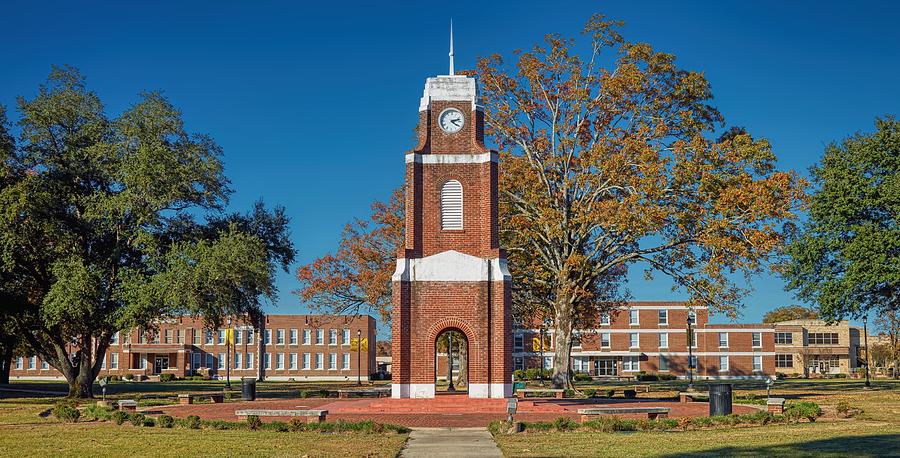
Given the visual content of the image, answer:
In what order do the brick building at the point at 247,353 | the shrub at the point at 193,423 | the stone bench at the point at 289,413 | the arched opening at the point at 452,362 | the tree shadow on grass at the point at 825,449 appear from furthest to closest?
the brick building at the point at 247,353
the arched opening at the point at 452,362
the stone bench at the point at 289,413
the shrub at the point at 193,423
the tree shadow on grass at the point at 825,449

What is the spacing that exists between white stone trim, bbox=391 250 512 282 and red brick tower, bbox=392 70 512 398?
0.03 meters

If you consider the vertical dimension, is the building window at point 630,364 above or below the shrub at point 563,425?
below

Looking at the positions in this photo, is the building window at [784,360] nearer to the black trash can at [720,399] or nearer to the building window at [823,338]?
the building window at [823,338]

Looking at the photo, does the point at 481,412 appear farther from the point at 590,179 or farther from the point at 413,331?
the point at 590,179

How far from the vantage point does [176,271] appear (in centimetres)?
3894

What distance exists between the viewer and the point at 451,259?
31.5 m

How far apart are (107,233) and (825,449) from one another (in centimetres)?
3379

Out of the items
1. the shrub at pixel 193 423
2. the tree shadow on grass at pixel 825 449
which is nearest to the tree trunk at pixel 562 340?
the shrub at pixel 193 423

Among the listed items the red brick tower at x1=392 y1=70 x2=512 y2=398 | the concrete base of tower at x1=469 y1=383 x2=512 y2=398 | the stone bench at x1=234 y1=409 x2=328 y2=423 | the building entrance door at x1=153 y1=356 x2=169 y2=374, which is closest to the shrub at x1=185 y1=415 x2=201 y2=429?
the stone bench at x1=234 y1=409 x2=328 y2=423

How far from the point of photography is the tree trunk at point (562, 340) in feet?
142

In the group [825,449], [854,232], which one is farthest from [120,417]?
[854,232]

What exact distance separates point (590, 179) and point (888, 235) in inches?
508

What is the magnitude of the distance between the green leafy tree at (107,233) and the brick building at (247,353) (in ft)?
194

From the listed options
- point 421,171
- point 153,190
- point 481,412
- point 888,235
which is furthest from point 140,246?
point 888,235
